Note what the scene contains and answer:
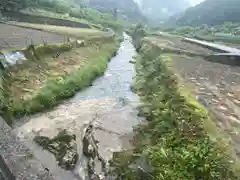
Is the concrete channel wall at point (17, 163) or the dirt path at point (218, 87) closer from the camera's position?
the concrete channel wall at point (17, 163)

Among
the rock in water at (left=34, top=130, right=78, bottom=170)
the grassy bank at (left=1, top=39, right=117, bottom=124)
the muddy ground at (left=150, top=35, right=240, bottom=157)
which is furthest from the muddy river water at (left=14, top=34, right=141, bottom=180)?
the muddy ground at (left=150, top=35, right=240, bottom=157)

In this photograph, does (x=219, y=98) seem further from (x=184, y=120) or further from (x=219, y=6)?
(x=219, y=6)

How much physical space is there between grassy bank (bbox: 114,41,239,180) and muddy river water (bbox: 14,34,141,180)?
2.67 ft

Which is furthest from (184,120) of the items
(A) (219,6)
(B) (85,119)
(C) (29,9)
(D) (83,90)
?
(A) (219,6)

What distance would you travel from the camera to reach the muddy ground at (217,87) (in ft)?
37.3

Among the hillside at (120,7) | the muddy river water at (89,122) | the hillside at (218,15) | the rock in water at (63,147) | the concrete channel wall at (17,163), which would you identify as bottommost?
the hillside at (120,7)

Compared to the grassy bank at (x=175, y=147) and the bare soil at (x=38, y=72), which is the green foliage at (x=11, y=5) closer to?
the bare soil at (x=38, y=72)

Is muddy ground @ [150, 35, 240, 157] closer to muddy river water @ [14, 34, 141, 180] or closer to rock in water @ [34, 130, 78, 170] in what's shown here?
muddy river water @ [14, 34, 141, 180]

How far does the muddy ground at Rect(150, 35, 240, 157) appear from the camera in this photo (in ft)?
37.3

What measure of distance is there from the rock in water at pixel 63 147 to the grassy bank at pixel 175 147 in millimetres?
1529

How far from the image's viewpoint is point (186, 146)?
31.7 feet

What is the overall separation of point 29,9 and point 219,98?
36.1m

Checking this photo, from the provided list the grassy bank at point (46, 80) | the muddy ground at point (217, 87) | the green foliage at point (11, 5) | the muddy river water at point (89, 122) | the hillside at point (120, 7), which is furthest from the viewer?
the hillside at point (120, 7)

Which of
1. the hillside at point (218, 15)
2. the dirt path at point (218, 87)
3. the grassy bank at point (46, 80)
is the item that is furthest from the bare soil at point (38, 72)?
the hillside at point (218, 15)
